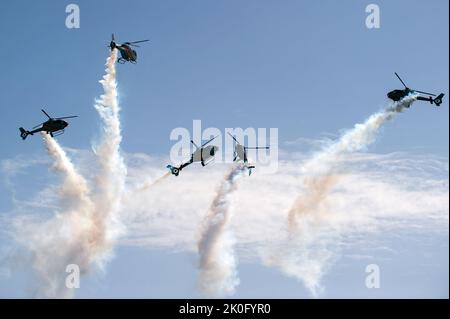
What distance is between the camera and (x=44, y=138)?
156625 mm

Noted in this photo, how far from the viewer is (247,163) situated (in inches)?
6147

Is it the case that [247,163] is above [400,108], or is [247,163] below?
below
